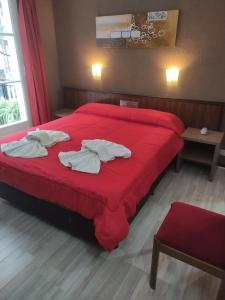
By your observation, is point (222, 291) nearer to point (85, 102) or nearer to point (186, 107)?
point (186, 107)

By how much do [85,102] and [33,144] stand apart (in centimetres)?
181

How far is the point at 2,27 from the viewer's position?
3.01m

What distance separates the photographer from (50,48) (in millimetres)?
3658

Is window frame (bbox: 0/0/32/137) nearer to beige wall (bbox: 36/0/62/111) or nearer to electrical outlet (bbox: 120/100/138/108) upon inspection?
beige wall (bbox: 36/0/62/111)

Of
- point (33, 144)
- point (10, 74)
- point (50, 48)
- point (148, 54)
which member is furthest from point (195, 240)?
point (50, 48)

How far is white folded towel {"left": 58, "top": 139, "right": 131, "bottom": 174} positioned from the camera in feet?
5.98

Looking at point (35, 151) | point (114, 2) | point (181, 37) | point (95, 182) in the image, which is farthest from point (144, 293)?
point (114, 2)

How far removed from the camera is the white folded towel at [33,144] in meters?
2.06

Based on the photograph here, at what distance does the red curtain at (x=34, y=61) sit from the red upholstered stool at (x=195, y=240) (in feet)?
9.40

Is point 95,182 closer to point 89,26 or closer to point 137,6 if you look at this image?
point 137,6

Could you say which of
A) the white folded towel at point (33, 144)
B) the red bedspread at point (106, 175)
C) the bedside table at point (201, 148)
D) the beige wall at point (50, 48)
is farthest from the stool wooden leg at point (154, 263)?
the beige wall at point (50, 48)

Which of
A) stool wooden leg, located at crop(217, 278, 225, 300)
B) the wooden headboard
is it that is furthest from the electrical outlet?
stool wooden leg, located at crop(217, 278, 225, 300)

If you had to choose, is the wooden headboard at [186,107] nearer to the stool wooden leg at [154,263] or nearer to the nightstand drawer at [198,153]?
the nightstand drawer at [198,153]

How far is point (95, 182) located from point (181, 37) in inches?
88.4
